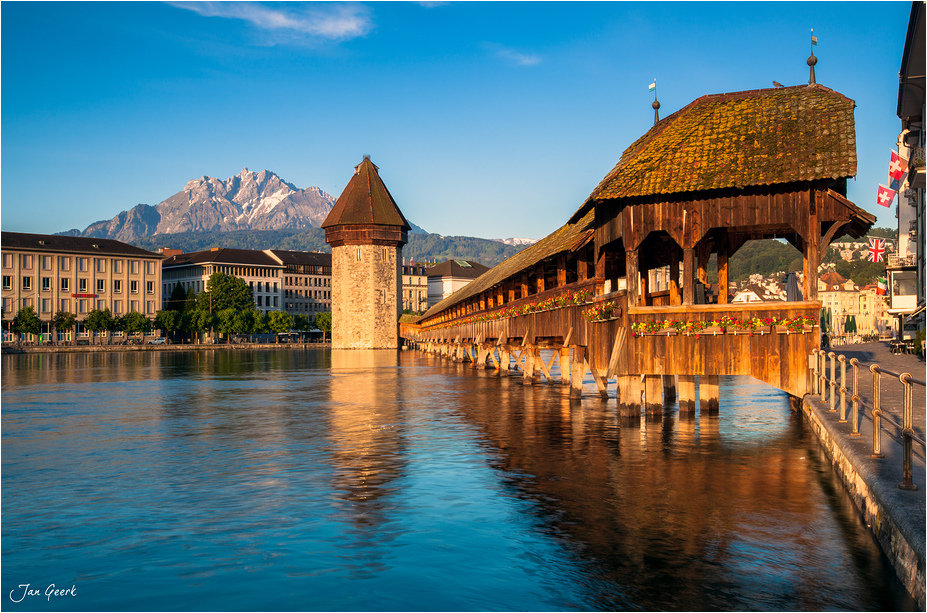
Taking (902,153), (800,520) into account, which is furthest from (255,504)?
(902,153)

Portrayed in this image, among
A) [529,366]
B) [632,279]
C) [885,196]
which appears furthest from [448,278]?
[632,279]

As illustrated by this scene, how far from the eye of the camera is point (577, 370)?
26.2 metres

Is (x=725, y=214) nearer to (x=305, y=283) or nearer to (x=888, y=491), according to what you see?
(x=888, y=491)

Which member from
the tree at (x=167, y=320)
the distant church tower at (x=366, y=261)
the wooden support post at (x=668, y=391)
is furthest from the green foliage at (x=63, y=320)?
the wooden support post at (x=668, y=391)

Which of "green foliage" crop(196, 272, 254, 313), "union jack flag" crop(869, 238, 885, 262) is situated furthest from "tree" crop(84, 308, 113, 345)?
"union jack flag" crop(869, 238, 885, 262)

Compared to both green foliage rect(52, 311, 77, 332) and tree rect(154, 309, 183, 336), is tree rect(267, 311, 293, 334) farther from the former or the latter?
green foliage rect(52, 311, 77, 332)

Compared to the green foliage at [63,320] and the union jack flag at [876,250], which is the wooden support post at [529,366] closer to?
the union jack flag at [876,250]

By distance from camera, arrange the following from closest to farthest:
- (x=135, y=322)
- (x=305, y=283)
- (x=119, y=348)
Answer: (x=119, y=348) < (x=135, y=322) < (x=305, y=283)

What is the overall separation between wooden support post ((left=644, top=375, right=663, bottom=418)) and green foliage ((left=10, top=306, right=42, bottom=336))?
342ft

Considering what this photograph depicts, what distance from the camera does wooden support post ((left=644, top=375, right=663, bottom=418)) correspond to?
19.6 meters

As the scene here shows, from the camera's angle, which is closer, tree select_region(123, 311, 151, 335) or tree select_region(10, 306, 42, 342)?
tree select_region(10, 306, 42, 342)

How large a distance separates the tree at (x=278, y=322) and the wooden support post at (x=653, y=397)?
126 metres

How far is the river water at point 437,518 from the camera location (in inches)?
315

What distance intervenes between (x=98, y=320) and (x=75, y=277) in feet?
27.9
